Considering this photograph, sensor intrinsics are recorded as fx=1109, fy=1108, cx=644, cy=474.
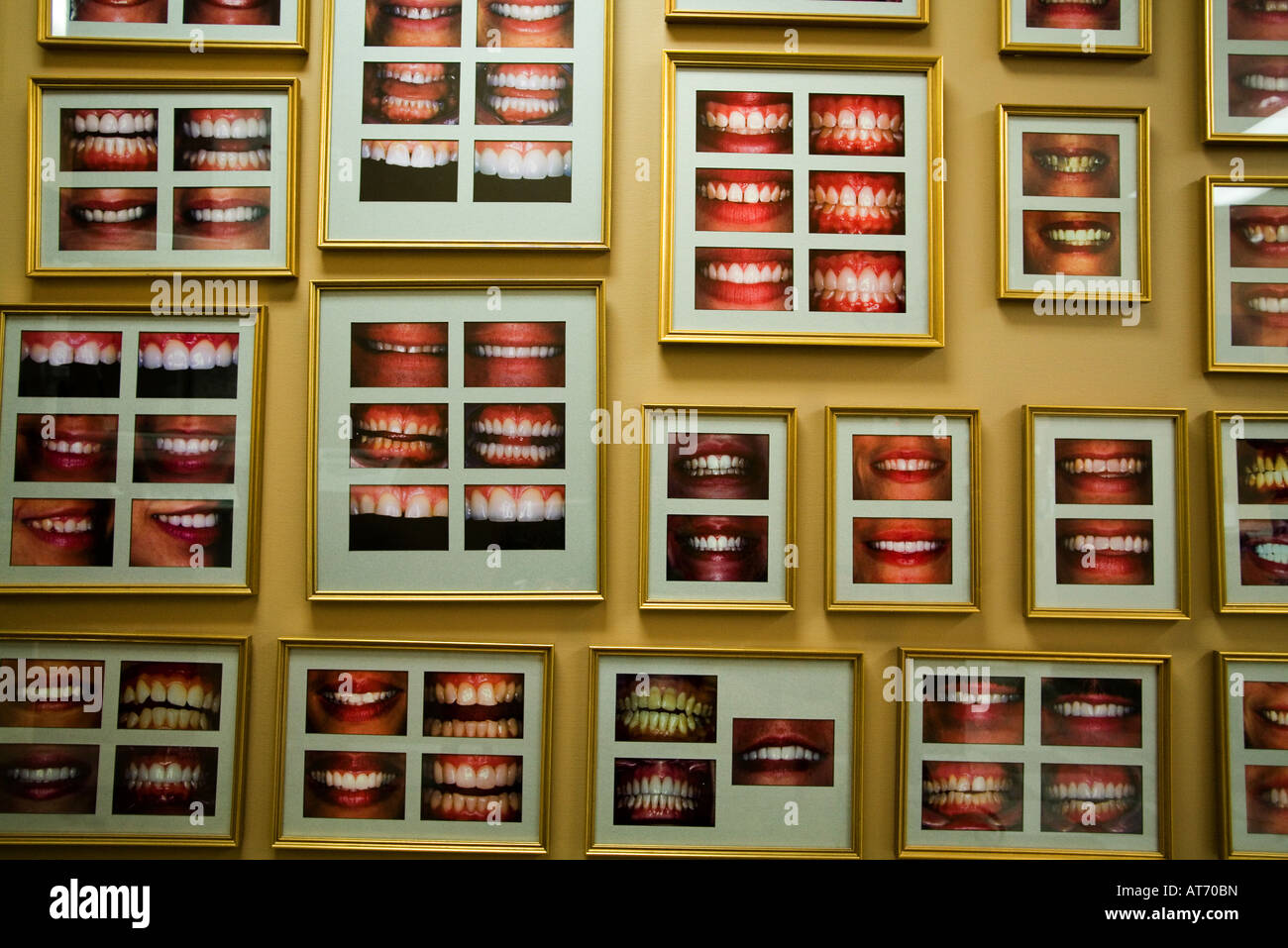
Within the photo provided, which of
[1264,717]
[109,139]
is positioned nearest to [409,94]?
[109,139]

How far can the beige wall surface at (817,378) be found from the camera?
8.91ft

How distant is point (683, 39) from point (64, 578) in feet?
6.61

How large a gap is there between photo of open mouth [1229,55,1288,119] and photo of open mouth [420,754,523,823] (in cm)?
241

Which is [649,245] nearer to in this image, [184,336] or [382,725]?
[184,336]

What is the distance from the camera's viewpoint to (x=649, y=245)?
274 centimetres

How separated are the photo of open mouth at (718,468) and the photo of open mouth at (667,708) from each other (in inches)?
17.8

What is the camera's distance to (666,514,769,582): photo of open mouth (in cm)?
270

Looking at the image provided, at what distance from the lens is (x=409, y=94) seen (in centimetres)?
272

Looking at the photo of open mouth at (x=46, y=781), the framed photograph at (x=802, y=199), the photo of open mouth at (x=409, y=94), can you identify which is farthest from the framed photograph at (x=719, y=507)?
the photo of open mouth at (x=46, y=781)

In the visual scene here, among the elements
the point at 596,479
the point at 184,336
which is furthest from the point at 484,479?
the point at 184,336

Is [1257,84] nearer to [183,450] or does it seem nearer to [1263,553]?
[1263,553]

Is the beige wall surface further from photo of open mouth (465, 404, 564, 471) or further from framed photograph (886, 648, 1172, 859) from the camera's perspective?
photo of open mouth (465, 404, 564, 471)

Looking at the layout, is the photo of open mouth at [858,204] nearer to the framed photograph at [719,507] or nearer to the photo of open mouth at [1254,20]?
the framed photograph at [719,507]

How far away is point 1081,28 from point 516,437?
1.73 m
